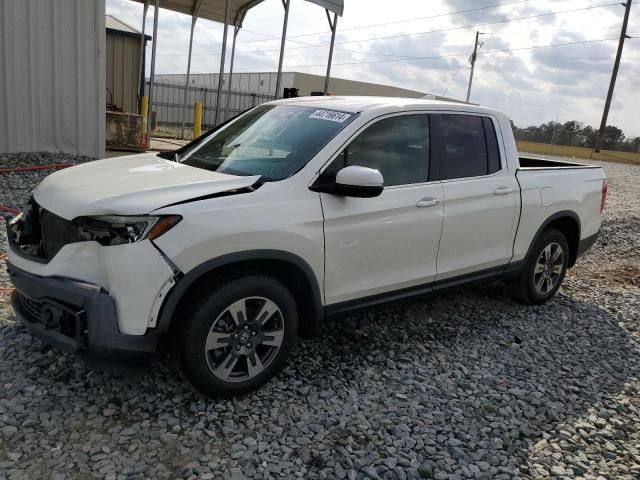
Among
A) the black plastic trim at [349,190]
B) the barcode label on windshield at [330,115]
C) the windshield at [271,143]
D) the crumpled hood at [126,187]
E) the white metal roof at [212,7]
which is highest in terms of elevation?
the white metal roof at [212,7]

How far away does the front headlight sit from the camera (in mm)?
2705

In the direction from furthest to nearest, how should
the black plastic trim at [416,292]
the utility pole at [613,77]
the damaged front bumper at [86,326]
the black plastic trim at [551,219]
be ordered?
the utility pole at [613,77] < the black plastic trim at [551,219] < the black plastic trim at [416,292] < the damaged front bumper at [86,326]

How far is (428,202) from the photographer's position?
3842mm

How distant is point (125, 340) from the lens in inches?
106

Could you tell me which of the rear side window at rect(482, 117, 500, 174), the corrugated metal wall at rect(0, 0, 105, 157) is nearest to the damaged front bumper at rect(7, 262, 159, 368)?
the rear side window at rect(482, 117, 500, 174)

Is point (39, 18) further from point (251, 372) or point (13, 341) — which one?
point (251, 372)

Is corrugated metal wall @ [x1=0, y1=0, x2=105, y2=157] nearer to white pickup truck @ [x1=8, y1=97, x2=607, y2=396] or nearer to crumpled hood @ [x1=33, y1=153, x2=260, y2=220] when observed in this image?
white pickup truck @ [x1=8, y1=97, x2=607, y2=396]

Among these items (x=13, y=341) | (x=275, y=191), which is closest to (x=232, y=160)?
(x=275, y=191)

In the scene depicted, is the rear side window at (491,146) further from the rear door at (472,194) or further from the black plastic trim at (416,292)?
the black plastic trim at (416,292)

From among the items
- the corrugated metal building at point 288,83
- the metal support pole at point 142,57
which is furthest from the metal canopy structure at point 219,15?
the corrugated metal building at point 288,83

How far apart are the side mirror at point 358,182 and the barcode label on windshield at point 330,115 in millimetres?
579

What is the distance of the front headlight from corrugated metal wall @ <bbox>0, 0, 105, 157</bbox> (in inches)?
295

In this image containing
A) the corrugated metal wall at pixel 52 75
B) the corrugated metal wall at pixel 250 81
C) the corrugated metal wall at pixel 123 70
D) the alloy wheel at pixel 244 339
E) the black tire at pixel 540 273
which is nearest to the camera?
the alloy wheel at pixel 244 339

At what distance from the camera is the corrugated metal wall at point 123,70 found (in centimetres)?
1606
